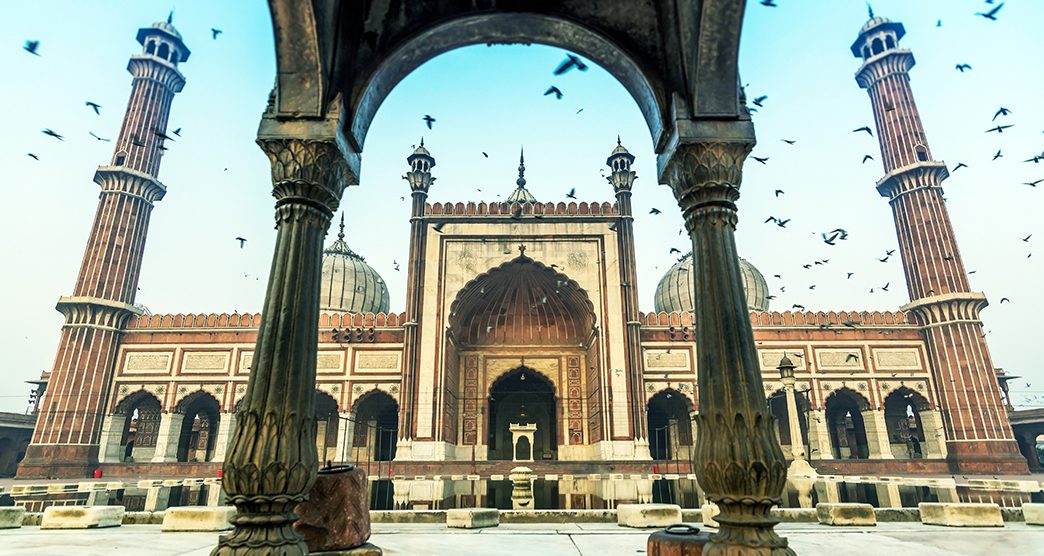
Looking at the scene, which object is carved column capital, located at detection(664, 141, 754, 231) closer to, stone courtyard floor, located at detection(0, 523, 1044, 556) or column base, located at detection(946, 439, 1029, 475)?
stone courtyard floor, located at detection(0, 523, 1044, 556)

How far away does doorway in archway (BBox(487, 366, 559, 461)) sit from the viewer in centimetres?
2688

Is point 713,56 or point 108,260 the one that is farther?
point 108,260

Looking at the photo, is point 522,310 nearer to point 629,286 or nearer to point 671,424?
point 629,286

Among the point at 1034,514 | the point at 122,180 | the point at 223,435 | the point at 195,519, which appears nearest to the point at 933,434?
the point at 1034,514

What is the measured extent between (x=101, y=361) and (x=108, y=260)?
4.33 m

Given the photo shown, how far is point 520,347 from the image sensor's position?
82.8 ft

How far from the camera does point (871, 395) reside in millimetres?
23078

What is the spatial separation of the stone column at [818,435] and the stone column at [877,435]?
1606 millimetres

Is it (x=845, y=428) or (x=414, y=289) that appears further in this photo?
(x=845, y=428)

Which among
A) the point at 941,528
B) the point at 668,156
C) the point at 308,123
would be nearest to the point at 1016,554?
the point at 941,528

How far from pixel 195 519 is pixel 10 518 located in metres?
2.67

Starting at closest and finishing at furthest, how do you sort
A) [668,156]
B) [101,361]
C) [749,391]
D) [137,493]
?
[749,391] < [668,156] < [137,493] < [101,361]

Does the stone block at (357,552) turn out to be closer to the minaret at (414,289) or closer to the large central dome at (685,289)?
the minaret at (414,289)

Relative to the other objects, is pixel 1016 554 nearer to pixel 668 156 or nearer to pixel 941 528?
pixel 941 528
